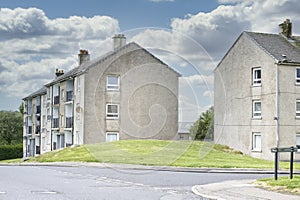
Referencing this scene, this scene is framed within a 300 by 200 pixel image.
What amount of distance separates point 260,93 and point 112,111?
12385mm

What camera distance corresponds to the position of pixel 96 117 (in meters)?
49.9

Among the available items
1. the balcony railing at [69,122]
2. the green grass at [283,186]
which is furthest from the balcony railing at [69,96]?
the green grass at [283,186]

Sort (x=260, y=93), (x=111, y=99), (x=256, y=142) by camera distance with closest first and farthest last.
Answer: (x=260, y=93) → (x=256, y=142) → (x=111, y=99)

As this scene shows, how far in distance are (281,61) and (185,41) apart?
22.1 m

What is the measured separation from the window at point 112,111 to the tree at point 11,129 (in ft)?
191

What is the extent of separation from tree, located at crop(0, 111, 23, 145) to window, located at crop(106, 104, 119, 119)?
191 feet

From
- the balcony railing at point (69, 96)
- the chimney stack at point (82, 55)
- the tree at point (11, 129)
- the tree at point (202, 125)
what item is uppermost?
the chimney stack at point (82, 55)

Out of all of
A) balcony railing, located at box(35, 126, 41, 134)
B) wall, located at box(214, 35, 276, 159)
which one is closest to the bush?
balcony railing, located at box(35, 126, 41, 134)

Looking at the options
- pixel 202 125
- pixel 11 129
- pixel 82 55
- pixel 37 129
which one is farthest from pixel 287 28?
pixel 11 129

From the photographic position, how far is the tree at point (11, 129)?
334 ft

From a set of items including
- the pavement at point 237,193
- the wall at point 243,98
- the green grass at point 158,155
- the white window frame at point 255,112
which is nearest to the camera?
the pavement at point 237,193

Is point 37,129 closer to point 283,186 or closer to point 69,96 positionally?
point 69,96

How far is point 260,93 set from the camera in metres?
41.8

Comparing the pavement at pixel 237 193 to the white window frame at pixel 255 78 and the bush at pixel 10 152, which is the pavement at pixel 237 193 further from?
the bush at pixel 10 152
